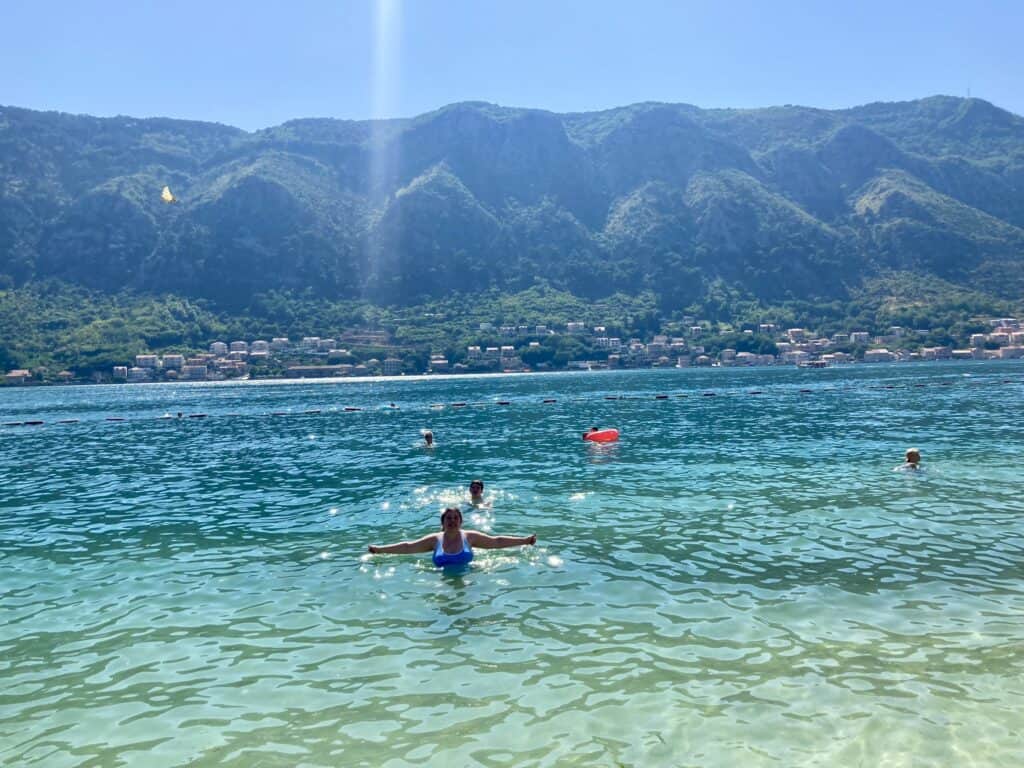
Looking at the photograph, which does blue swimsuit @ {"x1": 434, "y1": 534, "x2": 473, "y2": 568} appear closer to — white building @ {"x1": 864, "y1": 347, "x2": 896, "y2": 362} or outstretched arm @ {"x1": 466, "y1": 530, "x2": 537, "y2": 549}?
outstretched arm @ {"x1": 466, "y1": 530, "x2": 537, "y2": 549}

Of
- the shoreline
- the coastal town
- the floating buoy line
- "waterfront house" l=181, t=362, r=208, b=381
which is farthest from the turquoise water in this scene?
"waterfront house" l=181, t=362, r=208, b=381

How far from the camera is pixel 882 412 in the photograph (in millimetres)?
53031

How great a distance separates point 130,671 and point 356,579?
16.4 feet

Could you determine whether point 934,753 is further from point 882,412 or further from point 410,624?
point 882,412

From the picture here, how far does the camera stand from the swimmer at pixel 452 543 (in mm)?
15633

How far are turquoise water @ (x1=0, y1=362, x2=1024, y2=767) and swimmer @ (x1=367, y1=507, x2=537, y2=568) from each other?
0.37 meters

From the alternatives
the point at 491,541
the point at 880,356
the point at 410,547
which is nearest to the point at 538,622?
the point at 491,541

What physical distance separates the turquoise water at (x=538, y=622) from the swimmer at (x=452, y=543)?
1.21ft

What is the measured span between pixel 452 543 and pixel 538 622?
160 inches

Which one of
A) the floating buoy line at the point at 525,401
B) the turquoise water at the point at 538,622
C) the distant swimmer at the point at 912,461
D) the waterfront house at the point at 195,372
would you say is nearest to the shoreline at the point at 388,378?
the waterfront house at the point at 195,372

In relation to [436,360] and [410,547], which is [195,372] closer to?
[436,360]

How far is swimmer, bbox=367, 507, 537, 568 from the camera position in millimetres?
15633

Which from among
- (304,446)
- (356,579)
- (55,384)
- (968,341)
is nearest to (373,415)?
(304,446)

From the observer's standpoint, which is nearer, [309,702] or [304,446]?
[309,702]
